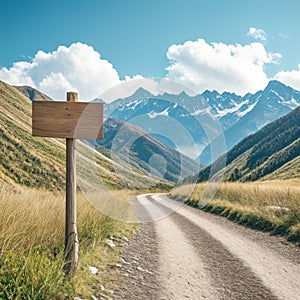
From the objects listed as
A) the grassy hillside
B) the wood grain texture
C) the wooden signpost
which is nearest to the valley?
the grassy hillside

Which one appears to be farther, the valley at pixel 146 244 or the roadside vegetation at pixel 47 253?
the valley at pixel 146 244

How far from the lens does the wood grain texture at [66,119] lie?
565 cm

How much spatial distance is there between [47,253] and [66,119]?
235 cm

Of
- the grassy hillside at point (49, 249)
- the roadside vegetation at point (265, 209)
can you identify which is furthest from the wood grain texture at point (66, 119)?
the roadside vegetation at point (265, 209)

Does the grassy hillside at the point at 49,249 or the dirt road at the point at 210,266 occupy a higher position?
the grassy hillside at the point at 49,249

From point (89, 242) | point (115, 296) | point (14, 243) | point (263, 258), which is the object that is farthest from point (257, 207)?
point (14, 243)

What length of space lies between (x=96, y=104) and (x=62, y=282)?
296cm

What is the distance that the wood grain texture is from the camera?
5.65 metres

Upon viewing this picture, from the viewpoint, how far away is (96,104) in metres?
5.93

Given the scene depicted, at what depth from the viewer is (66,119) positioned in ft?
18.7

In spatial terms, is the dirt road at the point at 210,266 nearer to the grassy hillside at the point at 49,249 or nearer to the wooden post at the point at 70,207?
the grassy hillside at the point at 49,249

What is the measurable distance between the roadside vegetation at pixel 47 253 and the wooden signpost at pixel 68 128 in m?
0.41

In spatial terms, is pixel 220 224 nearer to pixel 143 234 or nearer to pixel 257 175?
pixel 143 234

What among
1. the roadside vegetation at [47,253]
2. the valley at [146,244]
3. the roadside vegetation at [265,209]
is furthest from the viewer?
the roadside vegetation at [265,209]
